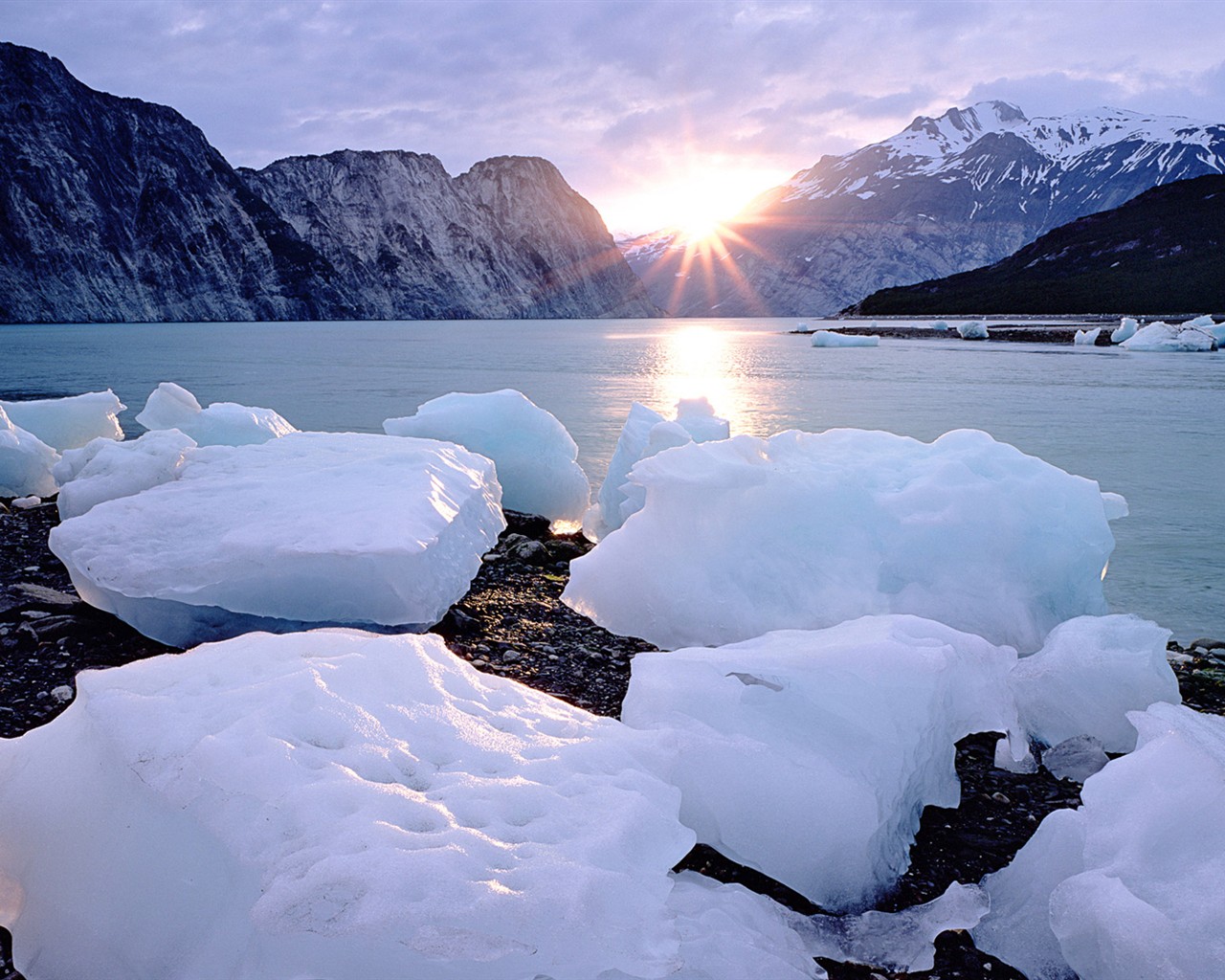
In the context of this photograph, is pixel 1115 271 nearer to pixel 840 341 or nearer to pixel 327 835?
pixel 840 341

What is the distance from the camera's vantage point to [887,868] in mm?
2791

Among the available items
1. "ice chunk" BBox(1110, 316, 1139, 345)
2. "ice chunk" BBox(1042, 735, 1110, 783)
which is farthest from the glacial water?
"ice chunk" BBox(1110, 316, 1139, 345)

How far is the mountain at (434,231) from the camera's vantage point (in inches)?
4500

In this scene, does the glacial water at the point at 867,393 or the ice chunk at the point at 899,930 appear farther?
the glacial water at the point at 867,393

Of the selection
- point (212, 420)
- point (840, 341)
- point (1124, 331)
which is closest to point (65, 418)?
point (212, 420)

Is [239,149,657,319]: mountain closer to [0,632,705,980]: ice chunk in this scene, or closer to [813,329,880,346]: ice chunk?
[813,329,880,346]: ice chunk

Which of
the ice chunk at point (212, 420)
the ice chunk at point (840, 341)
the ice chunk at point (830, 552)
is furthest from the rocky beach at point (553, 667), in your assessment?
the ice chunk at point (840, 341)

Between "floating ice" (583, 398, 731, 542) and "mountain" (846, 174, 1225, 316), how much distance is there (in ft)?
255

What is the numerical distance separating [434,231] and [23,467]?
118981 millimetres

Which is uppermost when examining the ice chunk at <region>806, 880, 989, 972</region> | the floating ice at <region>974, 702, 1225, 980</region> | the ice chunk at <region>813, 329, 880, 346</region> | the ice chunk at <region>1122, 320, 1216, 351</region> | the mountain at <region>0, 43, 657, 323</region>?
the mountain at <region>0, 43, 657, 323</region>

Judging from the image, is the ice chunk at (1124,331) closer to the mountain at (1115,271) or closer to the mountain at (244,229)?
the mountain at (1115,271)

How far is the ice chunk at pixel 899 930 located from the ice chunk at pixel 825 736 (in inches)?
3.4

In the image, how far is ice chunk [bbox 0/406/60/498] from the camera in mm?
8539

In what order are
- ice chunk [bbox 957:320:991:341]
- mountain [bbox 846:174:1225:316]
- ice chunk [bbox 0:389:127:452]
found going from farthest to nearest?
mountain [bbox 846:174:1225:316] → ice chunk [bbox 957:320:991:341] → ice chunk [bbox 0:389:127:452]
